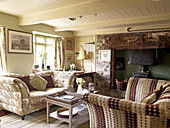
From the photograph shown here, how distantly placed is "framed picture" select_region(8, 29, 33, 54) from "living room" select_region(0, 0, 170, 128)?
0.04 meters

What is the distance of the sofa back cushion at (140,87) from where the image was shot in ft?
8.27

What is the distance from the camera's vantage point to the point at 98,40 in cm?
590

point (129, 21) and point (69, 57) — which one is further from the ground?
point (129, 21)

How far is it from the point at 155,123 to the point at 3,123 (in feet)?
8.74

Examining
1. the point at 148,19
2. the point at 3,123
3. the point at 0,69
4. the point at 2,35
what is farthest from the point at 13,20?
the point at 148,19

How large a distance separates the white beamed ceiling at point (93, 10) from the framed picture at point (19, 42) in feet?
1.18

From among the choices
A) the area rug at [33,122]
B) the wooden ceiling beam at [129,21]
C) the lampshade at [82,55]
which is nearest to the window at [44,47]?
the wooden ceiling beam at [129,21]

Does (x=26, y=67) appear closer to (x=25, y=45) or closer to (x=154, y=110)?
(x=25, y=45)

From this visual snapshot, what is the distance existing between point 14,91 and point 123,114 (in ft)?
7.70

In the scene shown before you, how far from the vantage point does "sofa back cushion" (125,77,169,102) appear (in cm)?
252

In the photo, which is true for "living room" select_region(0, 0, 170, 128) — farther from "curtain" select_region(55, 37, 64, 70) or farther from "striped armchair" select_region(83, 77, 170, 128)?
"striped armchair" select_region(83, 77, 170, 128)

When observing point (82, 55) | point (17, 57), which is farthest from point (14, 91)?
point (82, 55)

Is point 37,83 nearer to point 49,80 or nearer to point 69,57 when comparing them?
point 49,80

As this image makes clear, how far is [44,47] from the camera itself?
560cm
